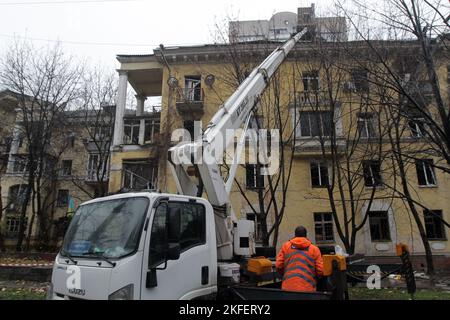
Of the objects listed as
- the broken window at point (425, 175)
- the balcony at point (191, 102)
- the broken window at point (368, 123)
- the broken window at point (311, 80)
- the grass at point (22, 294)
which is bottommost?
the grass at point (22, 294)

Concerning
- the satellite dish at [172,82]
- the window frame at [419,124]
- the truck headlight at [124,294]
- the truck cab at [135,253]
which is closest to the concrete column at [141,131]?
the satellite dish at [172,82]

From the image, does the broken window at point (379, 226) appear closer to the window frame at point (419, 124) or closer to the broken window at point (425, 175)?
the broken window at point (425, 175)

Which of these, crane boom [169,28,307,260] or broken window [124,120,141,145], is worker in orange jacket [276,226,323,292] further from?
broken window [124,120,141,145]

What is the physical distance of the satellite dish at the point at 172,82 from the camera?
2290cm

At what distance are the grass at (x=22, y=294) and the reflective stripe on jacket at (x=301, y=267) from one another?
25.0 feet

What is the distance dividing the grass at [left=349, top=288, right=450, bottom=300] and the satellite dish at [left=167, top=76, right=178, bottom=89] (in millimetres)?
18149

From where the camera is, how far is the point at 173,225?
14.3 feet

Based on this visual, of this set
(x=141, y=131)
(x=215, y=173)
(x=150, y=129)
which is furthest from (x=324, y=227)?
(x=215, y=173)

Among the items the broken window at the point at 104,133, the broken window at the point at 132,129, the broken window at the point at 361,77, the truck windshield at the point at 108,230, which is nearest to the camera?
the truck windshield at the point at 108,230

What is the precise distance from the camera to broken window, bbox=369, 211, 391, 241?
2009 centimetres

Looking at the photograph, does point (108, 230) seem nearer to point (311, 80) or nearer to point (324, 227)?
point (311, 80)
